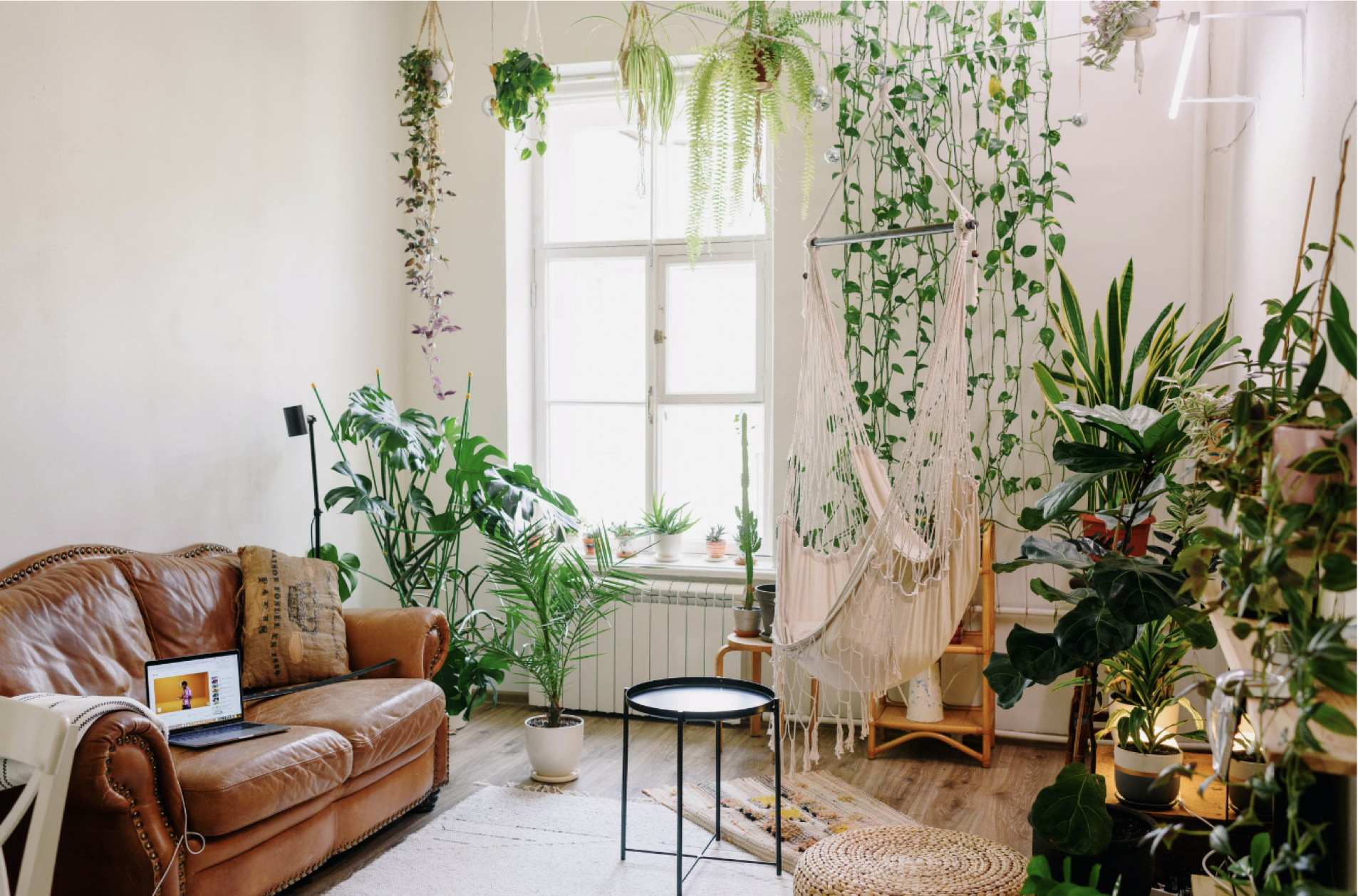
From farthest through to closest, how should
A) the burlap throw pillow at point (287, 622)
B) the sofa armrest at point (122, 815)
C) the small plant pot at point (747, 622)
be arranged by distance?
the small plant pot at point (747, 622)
the burlap throw pillow at point (287, 622)
the sofa armrest at point (122, 815)

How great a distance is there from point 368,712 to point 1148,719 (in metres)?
1.91

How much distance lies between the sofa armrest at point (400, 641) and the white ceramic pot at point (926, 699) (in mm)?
1594

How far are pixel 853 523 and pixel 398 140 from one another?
253 cm

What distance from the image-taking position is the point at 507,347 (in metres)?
4.40

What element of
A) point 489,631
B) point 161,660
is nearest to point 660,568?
point 489,631

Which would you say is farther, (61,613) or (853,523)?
(853,523)

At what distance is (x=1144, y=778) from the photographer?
7.37 feet

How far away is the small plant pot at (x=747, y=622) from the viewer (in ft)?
12.3

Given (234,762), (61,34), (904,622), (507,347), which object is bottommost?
(234,762)

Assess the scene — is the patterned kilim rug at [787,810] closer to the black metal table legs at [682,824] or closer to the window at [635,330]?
the black metal table legs at [682,824]

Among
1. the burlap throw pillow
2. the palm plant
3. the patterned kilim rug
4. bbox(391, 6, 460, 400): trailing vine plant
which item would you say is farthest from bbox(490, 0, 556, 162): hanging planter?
the patterned kilim rug

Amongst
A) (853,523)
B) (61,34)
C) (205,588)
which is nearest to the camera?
(61,34)

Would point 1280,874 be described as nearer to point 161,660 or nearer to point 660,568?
point 161,660

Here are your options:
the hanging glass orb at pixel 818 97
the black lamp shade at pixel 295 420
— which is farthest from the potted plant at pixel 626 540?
the hanging glass orb at pixel 818 97
